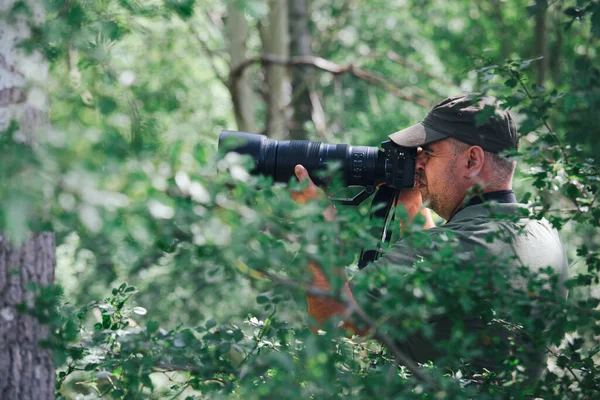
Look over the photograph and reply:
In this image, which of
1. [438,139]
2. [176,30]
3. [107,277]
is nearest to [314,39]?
[176,30]

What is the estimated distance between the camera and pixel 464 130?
8.18 feet

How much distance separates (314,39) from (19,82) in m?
10.4

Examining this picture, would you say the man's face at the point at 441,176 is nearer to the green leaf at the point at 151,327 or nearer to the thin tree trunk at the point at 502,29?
the green leaf at the point at 151,327

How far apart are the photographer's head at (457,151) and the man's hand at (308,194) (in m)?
0.43

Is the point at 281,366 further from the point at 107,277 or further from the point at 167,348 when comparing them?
the point at 107,277

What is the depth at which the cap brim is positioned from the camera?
2.50 meters

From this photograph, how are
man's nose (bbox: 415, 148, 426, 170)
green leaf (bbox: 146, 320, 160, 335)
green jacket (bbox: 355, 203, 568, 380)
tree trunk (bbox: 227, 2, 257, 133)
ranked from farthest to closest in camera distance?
tree trunk (bbox: 227, 2, 257, 133), man's nose (bbox: 415, 148, 426, 170), green jacket (bbox: 355, 203, 568, 380), green leaf (bbox: 146, 320, 160, 335)

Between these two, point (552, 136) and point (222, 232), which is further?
point (552, 136)

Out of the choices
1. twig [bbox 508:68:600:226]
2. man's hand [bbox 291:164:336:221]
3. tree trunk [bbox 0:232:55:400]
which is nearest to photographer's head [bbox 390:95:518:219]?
man's hand [bbox 291:164:336:221]

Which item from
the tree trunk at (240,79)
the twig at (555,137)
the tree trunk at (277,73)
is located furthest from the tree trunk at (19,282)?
the tree trunk at (277,73)

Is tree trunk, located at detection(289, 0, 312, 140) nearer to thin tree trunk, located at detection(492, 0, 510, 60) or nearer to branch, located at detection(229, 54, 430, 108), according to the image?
branch, located at detection(229, 54, 430, 108)

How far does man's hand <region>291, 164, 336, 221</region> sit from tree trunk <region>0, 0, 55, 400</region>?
0.62m

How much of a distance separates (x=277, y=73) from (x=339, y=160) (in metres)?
5.71

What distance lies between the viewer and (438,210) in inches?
101
